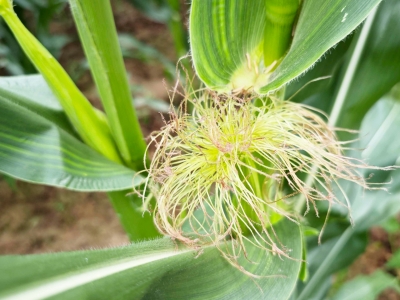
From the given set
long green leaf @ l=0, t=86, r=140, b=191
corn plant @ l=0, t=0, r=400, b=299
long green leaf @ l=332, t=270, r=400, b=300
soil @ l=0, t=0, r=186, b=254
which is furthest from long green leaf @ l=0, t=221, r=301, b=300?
soil @ l=0, t=0, r=186, b=254

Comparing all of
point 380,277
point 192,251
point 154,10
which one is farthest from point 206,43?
point 154,10

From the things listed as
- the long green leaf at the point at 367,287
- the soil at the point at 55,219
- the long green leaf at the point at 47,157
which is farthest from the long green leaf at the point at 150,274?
the soil at the point at 55,219

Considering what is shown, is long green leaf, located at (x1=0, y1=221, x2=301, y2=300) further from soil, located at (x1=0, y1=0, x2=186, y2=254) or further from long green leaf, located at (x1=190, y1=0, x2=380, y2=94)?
soil, located at (x1=0, y1=0, x2=186, y2=254)

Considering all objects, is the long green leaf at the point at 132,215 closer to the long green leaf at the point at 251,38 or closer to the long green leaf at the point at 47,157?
the long green leaf at the point at 47,157

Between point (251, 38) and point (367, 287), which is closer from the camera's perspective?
point (251, 38)

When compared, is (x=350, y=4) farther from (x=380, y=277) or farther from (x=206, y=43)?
(x=380, y=277)

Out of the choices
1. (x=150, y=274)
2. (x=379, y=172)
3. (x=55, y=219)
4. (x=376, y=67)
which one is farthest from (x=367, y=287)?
(x=55, y=219)

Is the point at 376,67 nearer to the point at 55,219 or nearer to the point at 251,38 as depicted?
the point at 251,38
